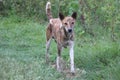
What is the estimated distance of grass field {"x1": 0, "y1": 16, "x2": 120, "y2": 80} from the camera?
27.0 ft

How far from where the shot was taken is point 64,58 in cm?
1020

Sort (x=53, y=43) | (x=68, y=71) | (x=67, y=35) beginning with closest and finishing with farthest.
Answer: (x=67, y=35)
(x=68, y=71)
(x=53, y=43)

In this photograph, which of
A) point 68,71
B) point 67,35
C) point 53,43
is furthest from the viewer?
point 53,43

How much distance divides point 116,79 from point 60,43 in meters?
1.95

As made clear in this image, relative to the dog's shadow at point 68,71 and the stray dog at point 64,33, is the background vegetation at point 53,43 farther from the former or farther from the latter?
the stray dog at point 64,33

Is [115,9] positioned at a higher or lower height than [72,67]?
higher

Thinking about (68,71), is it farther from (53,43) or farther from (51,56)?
(53,43)

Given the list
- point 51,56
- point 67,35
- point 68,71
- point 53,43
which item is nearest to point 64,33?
point 67,35

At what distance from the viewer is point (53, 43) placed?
1205cm

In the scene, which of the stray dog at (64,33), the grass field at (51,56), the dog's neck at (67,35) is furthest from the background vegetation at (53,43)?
the dog's neck at (67,35)

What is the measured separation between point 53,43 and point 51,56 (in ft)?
5.69

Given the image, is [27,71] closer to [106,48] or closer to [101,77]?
[101,77]

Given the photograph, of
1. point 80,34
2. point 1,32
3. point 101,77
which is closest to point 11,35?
point 1,32

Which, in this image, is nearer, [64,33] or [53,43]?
[64,33]
